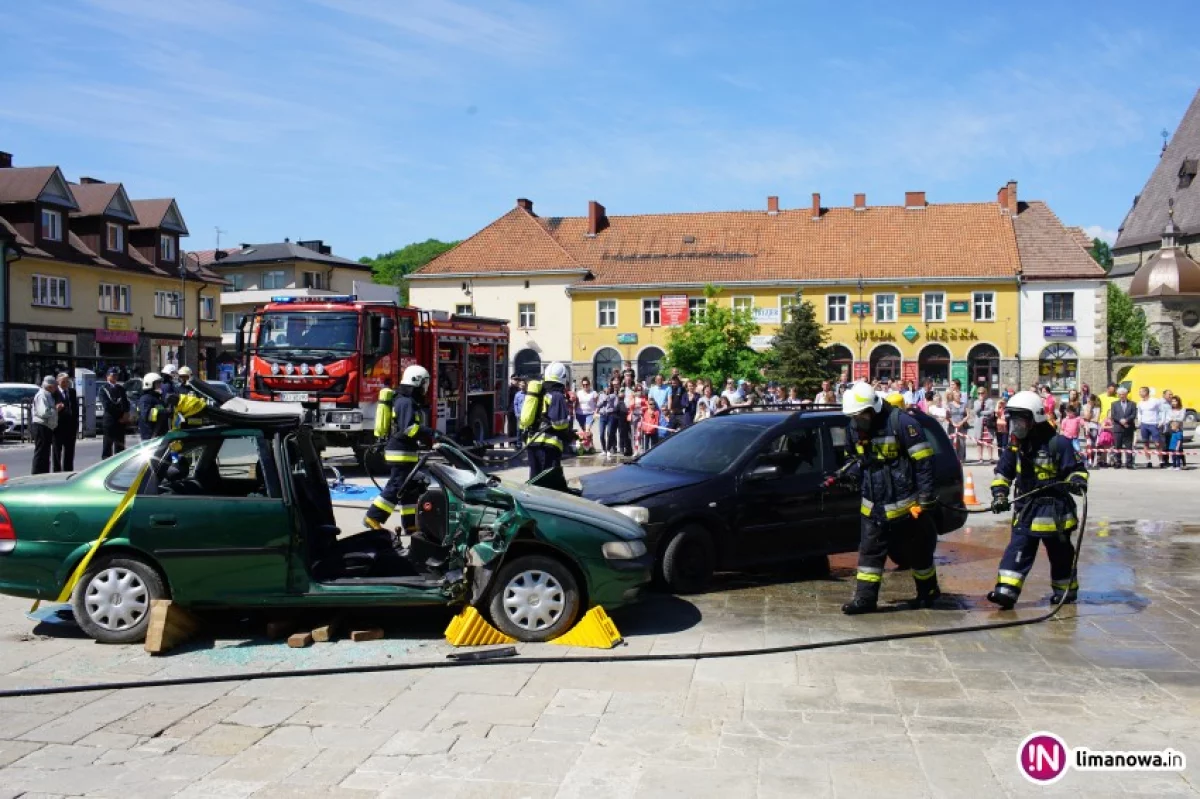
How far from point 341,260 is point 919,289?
133 ft

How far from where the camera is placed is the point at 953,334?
180ft

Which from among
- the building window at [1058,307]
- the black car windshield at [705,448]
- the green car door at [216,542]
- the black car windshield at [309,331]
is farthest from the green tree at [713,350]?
the green car door at [216,542]

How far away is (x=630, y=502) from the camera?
854 cm

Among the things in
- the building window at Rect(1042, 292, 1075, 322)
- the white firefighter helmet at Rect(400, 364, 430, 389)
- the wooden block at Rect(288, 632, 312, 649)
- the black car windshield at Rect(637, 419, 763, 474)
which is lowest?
the wooden block at Rect(288, 632, 312, 649)

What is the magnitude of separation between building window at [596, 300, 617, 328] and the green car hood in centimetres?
5141

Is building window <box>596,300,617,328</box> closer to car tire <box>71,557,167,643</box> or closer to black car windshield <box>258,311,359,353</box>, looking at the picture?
black car windshield <box>258,311,359,353</box>

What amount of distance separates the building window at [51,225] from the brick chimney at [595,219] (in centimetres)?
2872

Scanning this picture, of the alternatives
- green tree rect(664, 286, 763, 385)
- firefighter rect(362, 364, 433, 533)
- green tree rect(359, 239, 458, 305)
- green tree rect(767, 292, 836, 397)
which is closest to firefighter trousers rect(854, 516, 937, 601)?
firefighter rect(362, 364, 433, 533)

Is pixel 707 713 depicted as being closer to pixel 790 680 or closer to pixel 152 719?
pixel 790 680

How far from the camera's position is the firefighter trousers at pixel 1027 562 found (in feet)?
26.6

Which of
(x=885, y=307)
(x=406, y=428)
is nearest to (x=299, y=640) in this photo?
(x=406, y=428)

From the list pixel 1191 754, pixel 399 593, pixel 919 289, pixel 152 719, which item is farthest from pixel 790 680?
pixel 919 289

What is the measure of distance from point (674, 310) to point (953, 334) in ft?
48.3

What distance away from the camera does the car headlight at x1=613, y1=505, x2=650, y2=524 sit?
8.41 metres
